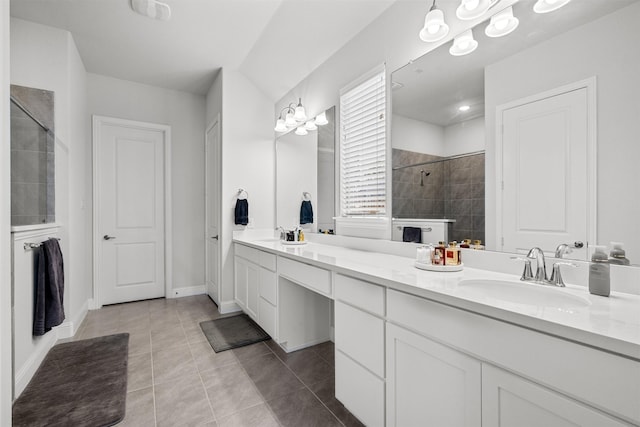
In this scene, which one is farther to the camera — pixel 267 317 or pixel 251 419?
pixel 267 317

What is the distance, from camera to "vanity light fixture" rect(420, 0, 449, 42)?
1.52 metres

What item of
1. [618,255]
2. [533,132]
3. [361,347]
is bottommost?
[361,347]

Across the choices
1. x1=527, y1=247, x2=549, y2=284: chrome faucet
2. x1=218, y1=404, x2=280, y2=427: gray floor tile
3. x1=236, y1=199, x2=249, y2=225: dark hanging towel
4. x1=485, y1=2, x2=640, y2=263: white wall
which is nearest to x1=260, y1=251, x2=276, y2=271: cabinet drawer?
x1=236, y1=199, x2=249, y2=225: dark hanging towel

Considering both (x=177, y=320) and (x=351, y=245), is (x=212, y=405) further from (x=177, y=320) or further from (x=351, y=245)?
(x=177, y=320)

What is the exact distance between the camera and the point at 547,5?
125 cm

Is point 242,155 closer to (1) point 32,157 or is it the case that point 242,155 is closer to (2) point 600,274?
(1) point 32,157

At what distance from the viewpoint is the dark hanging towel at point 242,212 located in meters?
3.38

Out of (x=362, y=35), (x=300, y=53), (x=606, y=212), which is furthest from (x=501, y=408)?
(x=300, y=53)

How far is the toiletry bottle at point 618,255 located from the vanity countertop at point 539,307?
110 millimetres

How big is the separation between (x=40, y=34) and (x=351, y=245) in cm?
331

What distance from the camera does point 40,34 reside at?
271 centimetres

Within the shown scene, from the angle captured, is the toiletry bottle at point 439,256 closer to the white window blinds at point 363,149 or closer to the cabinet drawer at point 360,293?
the cabinet drawer at point 360,293

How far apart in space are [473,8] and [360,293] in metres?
1.41

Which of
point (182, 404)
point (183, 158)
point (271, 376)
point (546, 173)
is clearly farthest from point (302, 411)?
point (183, 158)
